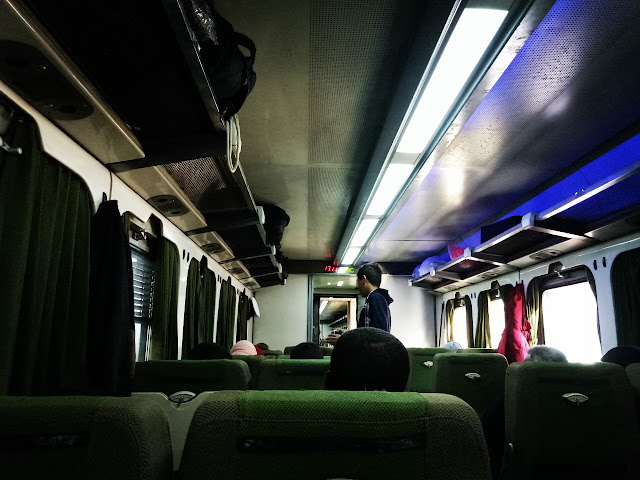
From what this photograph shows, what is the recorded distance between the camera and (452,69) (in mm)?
2781

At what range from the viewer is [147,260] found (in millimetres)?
4566

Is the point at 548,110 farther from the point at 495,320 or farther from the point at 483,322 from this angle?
the point at 483,322

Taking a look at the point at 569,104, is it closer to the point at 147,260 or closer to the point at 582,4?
the point at 582,4

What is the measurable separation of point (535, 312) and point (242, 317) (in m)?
5.89

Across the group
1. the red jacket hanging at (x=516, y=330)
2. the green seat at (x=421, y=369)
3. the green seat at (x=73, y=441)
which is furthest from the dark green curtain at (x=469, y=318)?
the green seat at (x=73, y=441)

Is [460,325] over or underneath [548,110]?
underneath

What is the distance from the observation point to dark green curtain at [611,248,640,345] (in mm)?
5000

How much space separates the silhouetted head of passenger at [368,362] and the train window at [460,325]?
8.85 m

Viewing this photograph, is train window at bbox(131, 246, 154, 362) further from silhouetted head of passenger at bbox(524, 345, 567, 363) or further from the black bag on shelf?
silhouetted head of passenger at bbox(524, 345, 567, 363)

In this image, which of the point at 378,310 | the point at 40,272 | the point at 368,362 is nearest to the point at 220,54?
the point at 40,272

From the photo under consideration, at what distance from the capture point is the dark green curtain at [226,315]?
309 inches

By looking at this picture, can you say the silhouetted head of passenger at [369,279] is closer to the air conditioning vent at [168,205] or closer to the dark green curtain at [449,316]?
the air conditioning vent at [168,205]

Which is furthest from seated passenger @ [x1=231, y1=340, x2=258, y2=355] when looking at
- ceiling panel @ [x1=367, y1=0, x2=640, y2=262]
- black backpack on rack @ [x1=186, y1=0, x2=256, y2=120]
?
black backpack on rack @ [x1=186, y1=0, x2=256, y2=120]

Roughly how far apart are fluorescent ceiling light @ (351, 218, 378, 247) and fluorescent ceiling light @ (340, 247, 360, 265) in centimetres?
39
